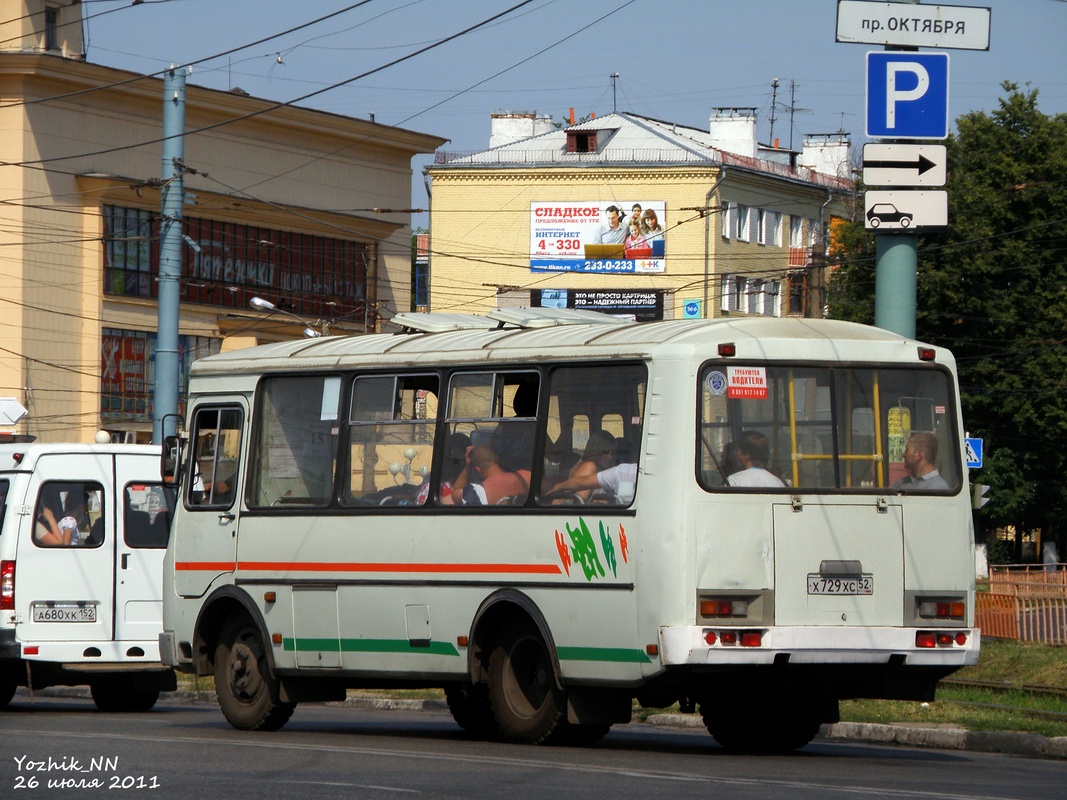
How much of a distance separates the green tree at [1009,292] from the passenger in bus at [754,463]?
4655 centimetres

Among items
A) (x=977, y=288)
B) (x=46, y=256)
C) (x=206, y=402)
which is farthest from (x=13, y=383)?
(x=206, y=402)

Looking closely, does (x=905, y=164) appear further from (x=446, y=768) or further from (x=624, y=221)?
(x=624, y=221)

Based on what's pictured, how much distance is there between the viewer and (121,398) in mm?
55562

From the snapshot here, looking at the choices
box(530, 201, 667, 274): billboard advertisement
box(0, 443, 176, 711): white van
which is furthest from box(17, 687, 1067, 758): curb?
box(530, 201, 667, 274): billboard advertisement

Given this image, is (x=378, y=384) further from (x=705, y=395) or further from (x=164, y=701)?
(x=164, y=701)

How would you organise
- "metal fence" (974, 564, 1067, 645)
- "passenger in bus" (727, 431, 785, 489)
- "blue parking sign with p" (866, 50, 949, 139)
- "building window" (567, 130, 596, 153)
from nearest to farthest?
"passenger in bus" (727, 431, 785, 489) < "blue parking sign with p" (866, 50, 949, 139) < "metal fence" (974, 564, 1067, 645) < "building window" (567, 130, 596, 153)

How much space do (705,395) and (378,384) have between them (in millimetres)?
2946

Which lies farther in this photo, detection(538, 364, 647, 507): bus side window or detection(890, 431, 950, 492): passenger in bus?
detection(890, 431, 950, 492): passenger in bus

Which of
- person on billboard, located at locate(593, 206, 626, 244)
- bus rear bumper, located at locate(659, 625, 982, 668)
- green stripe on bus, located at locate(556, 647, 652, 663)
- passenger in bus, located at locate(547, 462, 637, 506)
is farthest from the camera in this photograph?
person on billboard, located at locate(593, 206, 626, 244)

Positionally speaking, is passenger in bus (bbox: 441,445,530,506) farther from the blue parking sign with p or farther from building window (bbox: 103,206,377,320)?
building window (bbox: 103,206,377,320)

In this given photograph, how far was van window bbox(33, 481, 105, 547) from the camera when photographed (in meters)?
18.2

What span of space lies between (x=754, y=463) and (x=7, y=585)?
8.15 meters

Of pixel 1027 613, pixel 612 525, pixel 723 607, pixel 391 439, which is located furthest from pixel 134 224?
pixel 723 607

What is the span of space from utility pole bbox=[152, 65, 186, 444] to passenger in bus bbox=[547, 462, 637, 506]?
37.1ft
